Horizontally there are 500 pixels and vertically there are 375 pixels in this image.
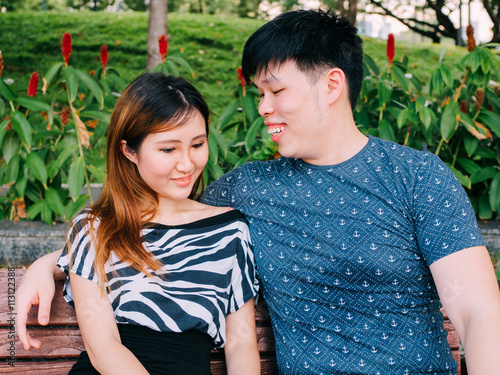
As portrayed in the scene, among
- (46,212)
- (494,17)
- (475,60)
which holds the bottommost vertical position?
(46,212)

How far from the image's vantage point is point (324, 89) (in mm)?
1769

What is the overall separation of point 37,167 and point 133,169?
1482mm

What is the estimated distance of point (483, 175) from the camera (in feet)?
11.1

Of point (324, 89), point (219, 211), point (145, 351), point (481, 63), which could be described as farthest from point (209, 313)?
point (481, 63)

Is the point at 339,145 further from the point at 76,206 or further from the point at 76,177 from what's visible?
the point at 76,206

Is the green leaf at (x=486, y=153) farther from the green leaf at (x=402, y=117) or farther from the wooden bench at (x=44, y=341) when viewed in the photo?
the wooden bench at (x=44, y=341)

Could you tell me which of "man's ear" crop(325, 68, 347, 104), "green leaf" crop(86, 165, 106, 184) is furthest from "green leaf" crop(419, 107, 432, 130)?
"green leaf" crop(86, 165, 106, 184)

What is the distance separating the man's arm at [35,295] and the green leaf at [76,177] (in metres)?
1.36

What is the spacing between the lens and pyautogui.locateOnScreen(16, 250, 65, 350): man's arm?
157 cm

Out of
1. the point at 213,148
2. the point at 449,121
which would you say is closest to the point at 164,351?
the point at 213,148

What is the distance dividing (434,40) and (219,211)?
16672mm

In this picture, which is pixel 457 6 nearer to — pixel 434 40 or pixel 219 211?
pixel 434 40

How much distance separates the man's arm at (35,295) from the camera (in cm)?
157

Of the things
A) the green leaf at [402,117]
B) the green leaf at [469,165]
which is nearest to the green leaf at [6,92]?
the green leaf at [402,117]
